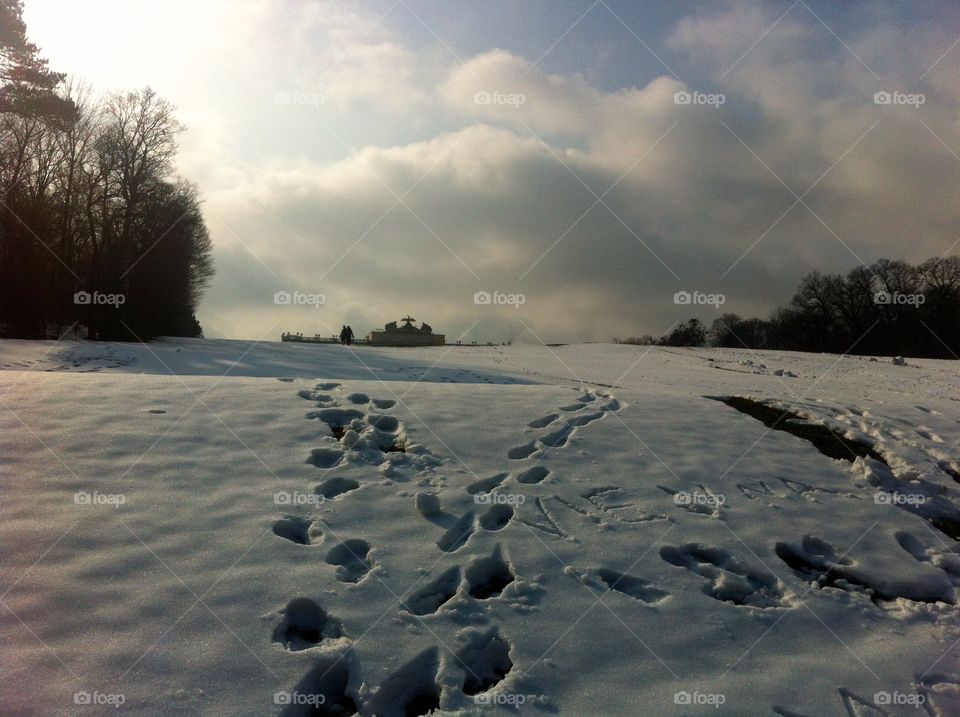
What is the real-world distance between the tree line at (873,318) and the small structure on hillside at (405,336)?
769 inches

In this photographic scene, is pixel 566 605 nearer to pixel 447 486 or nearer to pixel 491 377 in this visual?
pixel 447 486

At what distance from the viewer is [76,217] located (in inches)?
1331

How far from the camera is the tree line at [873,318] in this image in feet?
174

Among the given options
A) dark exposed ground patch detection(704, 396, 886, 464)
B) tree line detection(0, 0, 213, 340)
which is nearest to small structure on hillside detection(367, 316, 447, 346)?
tree line detection(0, 0, 213, 340)

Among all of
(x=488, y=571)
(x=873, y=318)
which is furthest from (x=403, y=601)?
(x=873, y=318)

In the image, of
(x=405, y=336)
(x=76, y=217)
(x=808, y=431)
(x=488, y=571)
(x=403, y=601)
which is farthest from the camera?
(x=405, y=336)

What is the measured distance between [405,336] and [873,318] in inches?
1825

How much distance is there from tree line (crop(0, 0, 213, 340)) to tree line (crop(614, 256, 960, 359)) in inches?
1492

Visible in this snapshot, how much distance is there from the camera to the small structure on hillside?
2024 inches

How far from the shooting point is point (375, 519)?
231 inches

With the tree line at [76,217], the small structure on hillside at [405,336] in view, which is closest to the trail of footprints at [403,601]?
the tree line at [76,217]

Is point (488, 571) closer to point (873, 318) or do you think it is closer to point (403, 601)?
point (403, 601)

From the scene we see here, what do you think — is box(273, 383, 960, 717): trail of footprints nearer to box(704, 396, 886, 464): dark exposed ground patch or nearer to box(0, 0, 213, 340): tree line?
box(704, 396, 886, 464): dark exposed ground patch

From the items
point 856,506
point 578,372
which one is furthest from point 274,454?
point 578,372
